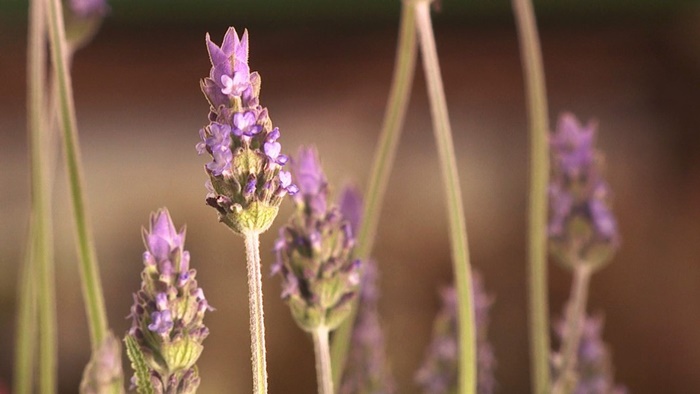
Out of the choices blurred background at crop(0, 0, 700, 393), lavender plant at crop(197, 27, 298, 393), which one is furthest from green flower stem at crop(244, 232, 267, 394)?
blurred background at crop(0, 0, 700, 393)

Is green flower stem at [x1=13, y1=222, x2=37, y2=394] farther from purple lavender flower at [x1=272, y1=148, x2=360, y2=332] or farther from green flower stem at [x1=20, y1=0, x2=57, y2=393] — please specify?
purple lavender flower at [x1=272, y1=148, x2=360, y2=332]

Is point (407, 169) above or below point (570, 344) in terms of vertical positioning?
above

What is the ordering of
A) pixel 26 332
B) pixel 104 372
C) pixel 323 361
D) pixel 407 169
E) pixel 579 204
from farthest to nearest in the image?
pixel 407 169 → pixel 579 204 → pixel 26 332 → pixel 323 361 → pixel 104 372

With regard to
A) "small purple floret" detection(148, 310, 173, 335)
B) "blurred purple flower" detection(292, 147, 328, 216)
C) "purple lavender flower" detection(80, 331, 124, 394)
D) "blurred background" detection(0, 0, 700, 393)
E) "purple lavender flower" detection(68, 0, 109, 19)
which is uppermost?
"blurred background" detection(0, 0, 700, 393)

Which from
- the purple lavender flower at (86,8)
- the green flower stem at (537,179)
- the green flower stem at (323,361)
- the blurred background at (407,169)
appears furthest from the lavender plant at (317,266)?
the blurred background at (407,169)

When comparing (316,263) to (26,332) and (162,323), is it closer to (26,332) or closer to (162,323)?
(162,323)

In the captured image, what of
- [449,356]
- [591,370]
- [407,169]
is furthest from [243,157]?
[407,169]
